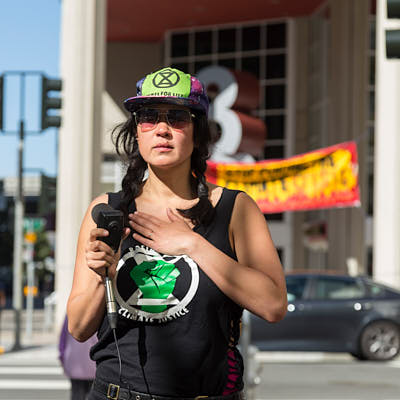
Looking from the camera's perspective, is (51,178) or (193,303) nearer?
(193,303)

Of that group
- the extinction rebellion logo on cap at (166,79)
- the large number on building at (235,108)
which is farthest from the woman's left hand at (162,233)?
the large number on building at (235,108)

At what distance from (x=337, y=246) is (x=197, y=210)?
92.5ft

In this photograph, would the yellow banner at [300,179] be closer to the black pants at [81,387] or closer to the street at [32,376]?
the street at [32,376]

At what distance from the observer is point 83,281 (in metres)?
2.99

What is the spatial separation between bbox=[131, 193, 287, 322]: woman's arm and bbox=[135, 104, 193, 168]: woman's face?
183 mm

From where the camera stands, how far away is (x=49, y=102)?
15430 mm

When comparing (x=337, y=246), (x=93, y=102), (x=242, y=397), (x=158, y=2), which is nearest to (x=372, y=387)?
(x=242, y=397)

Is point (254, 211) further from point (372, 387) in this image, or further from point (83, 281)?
point (372, 387)

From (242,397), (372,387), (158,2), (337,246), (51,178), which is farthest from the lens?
(158,2)

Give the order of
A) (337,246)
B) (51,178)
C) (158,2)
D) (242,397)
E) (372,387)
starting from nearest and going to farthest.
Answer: (242,397) → (372,387) → (51,178) → (337,246) → (158,2)

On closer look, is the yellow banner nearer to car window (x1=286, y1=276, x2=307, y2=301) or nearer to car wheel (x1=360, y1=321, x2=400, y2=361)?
car window (x1=286, y1=276, x2=307, y2=301)

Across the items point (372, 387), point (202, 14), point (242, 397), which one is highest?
point (202, 14)

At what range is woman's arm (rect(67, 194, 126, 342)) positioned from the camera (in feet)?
9.36

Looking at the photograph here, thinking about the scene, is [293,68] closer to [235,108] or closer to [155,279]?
[235,108]
